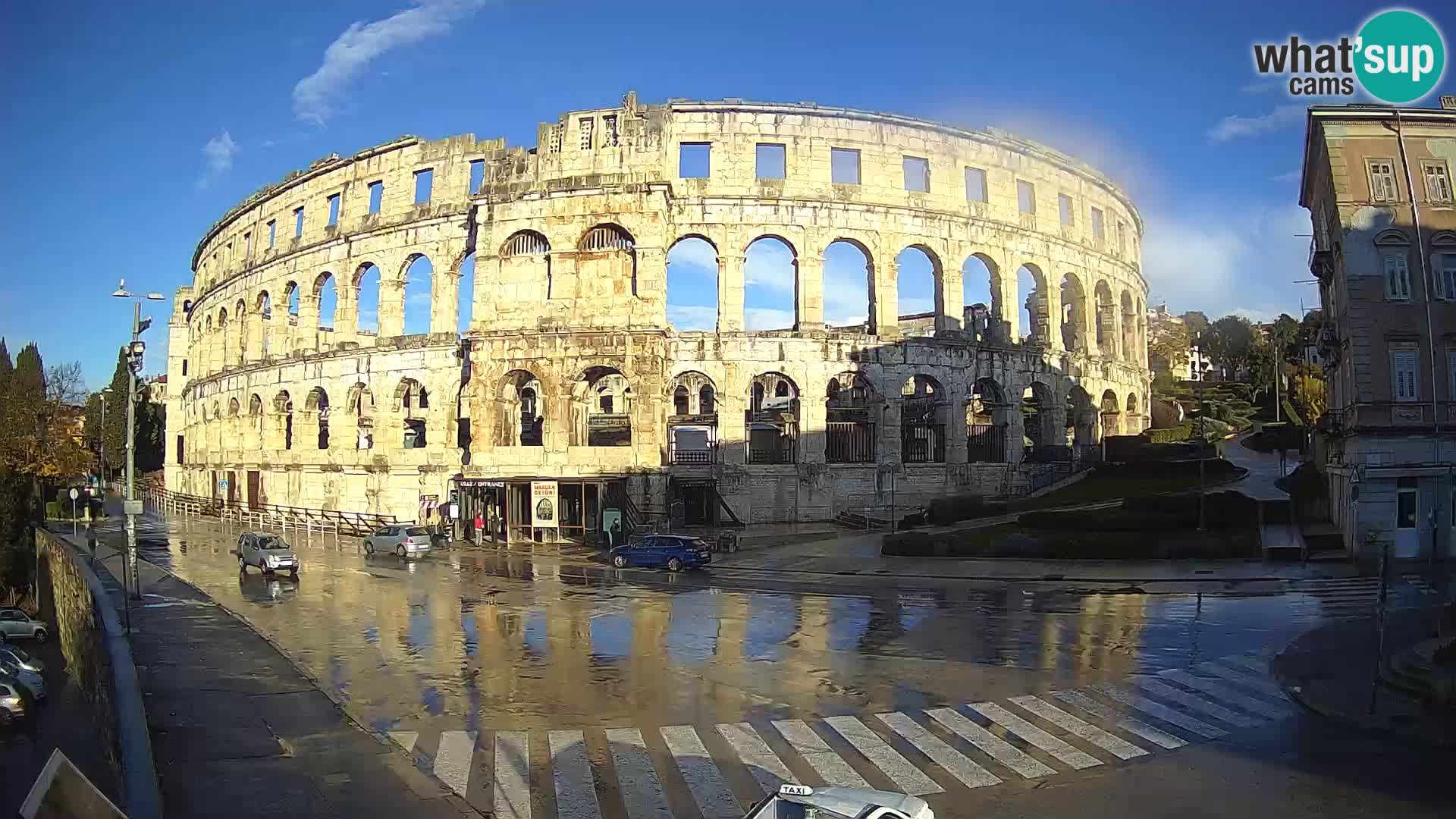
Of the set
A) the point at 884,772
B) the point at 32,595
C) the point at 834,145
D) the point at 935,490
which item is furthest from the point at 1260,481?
the point at 32,595

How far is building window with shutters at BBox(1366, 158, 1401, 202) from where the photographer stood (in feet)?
103

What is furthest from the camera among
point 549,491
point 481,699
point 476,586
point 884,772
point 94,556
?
point 549,491

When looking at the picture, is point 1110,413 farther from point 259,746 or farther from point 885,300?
point 259,746

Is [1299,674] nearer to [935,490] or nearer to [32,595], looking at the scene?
[935,490]

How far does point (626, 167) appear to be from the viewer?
1768 inches

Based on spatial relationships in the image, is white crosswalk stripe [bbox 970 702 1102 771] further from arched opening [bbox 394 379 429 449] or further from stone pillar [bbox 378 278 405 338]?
arched opening [bbox 394 379 429 449]

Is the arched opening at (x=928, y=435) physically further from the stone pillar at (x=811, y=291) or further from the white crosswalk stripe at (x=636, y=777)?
the white crosswalk stripe at (x=636, y=777)

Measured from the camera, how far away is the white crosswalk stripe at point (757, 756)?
11.1m

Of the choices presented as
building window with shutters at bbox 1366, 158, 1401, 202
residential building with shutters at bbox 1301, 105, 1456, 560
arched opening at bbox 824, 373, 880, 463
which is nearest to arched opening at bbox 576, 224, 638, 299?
arched opening at bbox 824, 373, 880, 463

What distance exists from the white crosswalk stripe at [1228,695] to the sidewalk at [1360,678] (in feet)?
1.87

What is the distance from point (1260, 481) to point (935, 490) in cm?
1658

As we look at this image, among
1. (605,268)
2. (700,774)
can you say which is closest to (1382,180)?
(605,268)

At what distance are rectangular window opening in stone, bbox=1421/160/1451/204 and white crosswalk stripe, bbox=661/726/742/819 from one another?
32.2 metres

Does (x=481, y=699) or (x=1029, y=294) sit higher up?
(x=1029, y=294)
